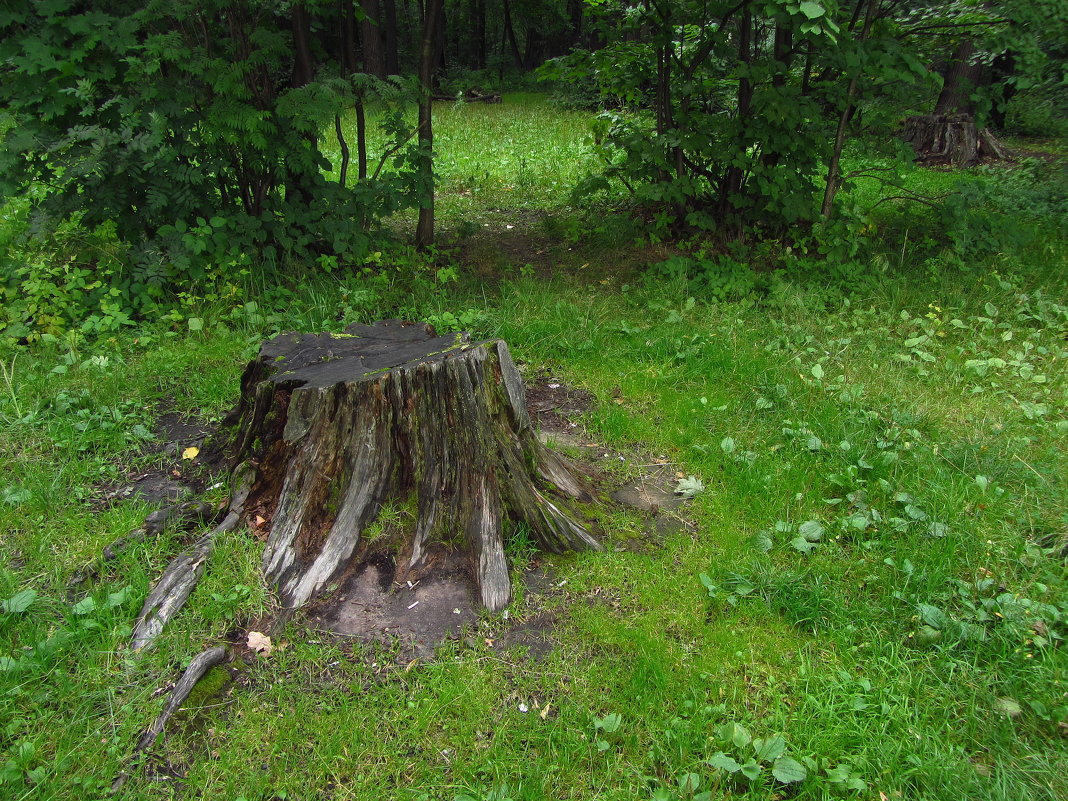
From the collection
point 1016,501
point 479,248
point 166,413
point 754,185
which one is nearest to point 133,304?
point 166,413

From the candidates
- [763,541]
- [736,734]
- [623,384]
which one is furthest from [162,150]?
[736,734]

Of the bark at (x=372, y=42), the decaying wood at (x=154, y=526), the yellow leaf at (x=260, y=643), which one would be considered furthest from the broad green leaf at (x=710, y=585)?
the bark at (x=372, y=42)

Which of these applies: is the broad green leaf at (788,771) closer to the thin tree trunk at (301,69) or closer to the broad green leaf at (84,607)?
the broad green leaf at (84,607)

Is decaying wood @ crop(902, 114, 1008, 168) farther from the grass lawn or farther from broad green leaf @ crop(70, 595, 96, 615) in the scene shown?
broad green leaf @ crop(70, 595, 96, 615)

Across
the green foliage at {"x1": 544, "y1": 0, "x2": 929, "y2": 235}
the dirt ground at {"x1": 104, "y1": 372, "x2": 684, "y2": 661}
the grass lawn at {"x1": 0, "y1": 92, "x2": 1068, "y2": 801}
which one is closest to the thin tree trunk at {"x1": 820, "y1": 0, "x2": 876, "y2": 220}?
the green foliage at {"x1": 544, "y1": 0, "x2": 929, "y2": 235}

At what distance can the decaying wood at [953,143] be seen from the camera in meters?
10.6

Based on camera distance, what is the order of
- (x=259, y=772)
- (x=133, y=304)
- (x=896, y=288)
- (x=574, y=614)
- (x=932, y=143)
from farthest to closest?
(x=932, y=143) → (x=896, y=288) → (x=133, y=304) → (x=574, y=614) → (x=259, y=772)

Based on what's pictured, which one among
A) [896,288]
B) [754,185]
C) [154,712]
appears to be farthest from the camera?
[754,185]

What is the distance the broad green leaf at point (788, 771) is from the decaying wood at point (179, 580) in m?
2.27

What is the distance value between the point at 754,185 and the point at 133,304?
5136 mm

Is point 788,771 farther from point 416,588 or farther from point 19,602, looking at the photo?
point 19,602

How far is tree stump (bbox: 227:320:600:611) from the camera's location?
10.1 feet

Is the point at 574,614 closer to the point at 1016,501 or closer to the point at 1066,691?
the point at 1066,691

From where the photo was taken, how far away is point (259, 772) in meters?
2.30
